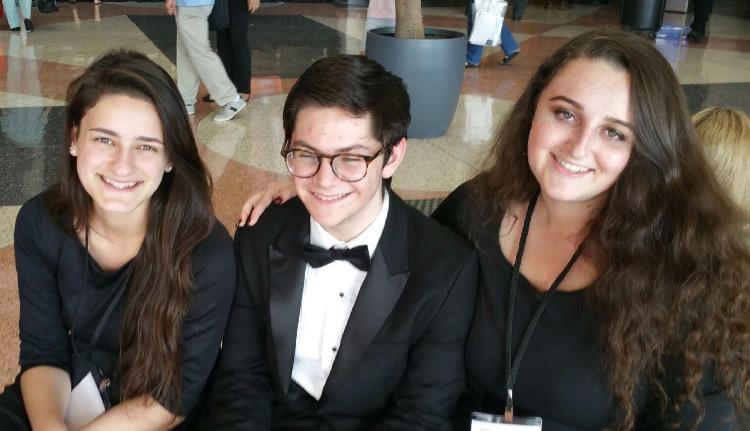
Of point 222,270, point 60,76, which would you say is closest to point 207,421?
point 222,270

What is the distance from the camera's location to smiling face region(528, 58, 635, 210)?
5.58 ft

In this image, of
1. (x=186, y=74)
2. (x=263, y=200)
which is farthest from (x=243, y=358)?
(x=186, y=74)

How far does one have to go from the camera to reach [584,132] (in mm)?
1714

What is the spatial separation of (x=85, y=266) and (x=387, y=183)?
0.88m

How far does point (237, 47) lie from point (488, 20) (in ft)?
8.95

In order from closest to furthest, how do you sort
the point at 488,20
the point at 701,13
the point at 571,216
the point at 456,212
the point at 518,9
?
the point at 571,216
the point at 456,212
the point at 488,20
the point at 701,13
the point at 518,9

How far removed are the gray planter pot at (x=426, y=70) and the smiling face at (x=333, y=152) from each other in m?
3.67

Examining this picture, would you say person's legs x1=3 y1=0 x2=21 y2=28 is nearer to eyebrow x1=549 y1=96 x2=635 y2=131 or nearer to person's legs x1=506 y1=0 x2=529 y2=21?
person's legs x1=506 y1=0 x2=529 y2=21

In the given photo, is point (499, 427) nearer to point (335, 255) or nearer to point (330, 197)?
point (335, 255)

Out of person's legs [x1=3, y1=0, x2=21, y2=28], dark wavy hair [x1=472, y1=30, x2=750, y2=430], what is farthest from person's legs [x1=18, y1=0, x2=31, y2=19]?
dark wavy hair [x1=472, y1=30, x2=750, y2=430]

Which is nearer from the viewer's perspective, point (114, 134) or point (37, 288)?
point (114, 134)

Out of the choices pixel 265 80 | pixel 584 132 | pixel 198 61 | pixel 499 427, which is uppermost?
pixel 584 132

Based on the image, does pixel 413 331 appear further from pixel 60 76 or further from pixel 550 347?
pixel 60 76

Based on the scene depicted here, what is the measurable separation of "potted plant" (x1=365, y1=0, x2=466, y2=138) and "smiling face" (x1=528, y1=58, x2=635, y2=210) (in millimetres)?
3723
